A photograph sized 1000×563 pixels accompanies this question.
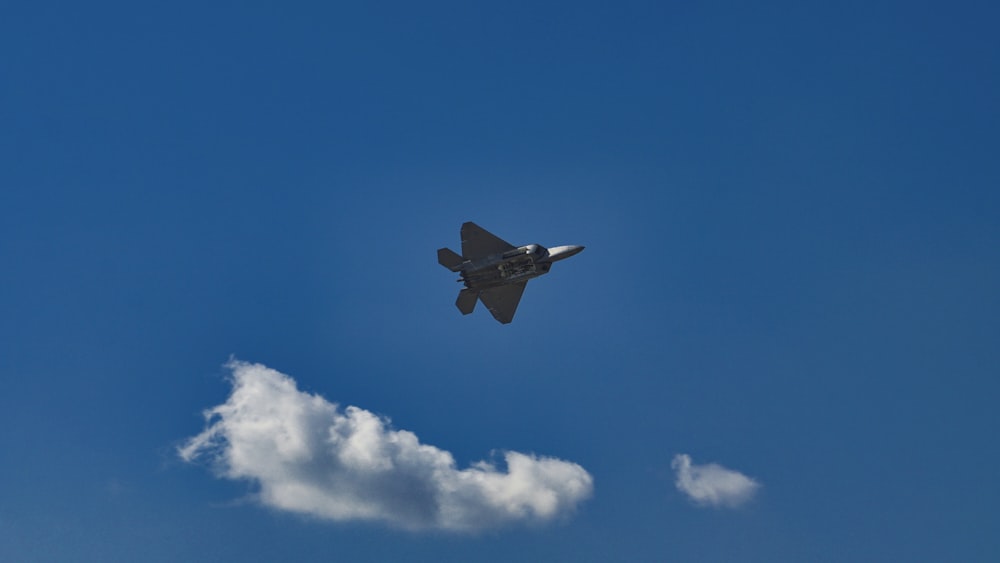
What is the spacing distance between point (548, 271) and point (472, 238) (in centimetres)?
1200

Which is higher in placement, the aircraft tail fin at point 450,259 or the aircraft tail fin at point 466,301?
the aircraft tail fin at point 450,259

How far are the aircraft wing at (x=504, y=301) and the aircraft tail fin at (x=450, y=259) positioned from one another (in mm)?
6350

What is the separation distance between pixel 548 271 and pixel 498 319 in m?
11.8

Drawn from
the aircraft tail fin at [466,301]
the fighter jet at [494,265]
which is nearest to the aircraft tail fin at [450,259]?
the fighter jet at [494,265]

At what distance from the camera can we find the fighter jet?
148 meters

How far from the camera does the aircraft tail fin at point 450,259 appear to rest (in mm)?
150625

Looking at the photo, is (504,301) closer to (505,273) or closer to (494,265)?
(505,273)

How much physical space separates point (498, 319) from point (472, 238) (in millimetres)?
14093

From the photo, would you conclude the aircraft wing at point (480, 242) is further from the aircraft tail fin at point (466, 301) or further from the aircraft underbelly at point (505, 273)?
the aircraft tail fin at point (466, 301)

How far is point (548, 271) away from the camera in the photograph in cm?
14900

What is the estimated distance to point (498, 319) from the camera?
155 metres

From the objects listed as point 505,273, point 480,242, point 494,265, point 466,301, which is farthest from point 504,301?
point 480,242

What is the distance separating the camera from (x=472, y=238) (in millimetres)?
148375

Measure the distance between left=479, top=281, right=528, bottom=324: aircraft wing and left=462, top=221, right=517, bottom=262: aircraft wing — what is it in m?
7.58
